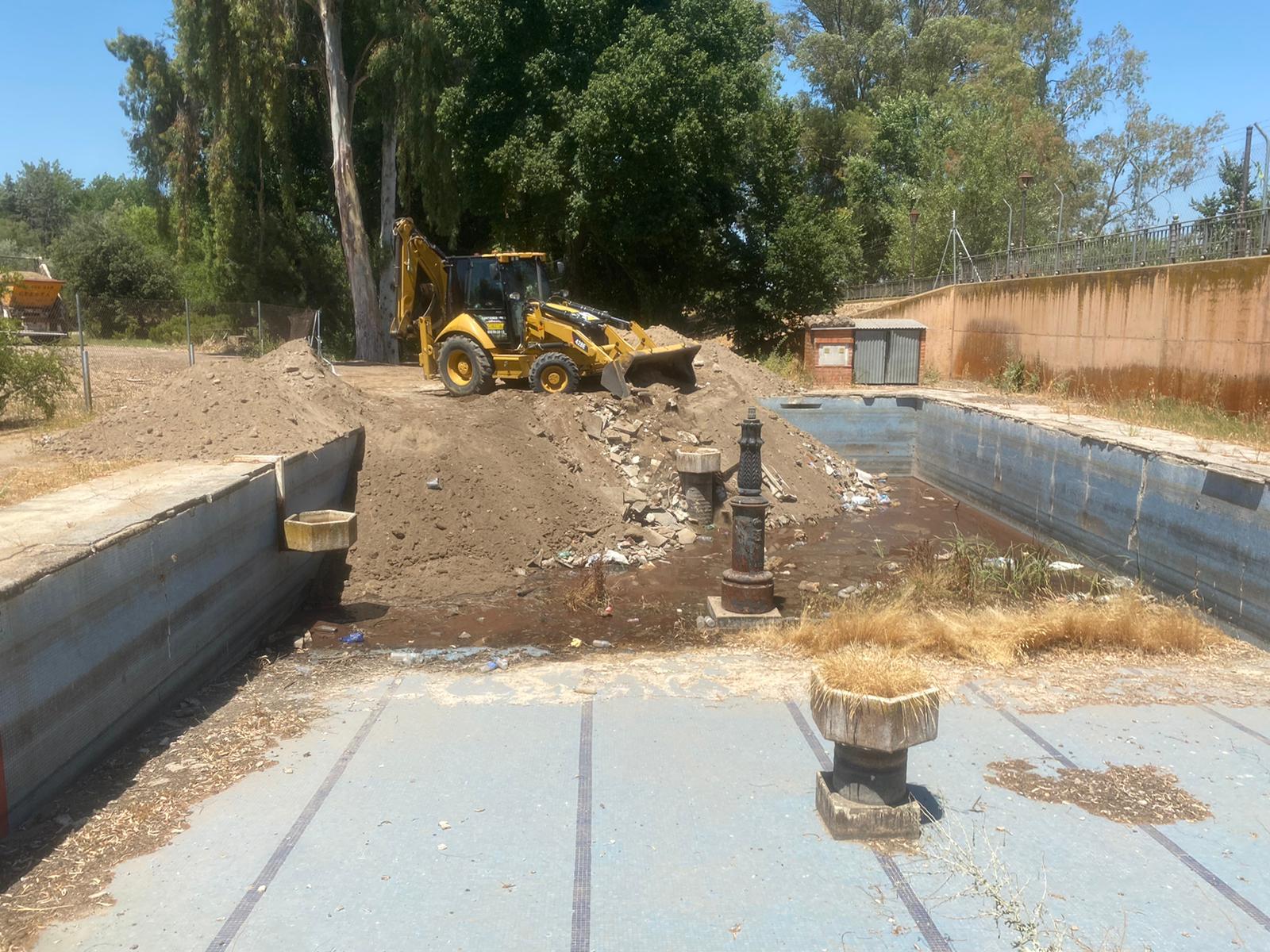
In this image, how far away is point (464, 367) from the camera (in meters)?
16.2

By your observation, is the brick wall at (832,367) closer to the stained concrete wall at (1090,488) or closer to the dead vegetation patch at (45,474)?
the stained concrete wall at (1090,488)

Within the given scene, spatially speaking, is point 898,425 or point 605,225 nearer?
point 898,425

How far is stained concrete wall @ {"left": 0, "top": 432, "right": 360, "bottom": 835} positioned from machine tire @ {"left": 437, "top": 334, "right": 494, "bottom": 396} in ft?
20.8

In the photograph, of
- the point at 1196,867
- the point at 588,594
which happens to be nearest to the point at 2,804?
the point at 1196,867

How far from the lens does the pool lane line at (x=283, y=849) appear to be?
→ 383cm

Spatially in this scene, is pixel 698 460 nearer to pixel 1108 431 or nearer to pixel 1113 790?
pixel 1108 431

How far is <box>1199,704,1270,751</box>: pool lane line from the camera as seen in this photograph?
5637 mm

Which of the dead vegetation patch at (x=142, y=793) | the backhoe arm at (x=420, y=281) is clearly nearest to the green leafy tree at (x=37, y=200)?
the backhoe arm at (x=420, y=281)

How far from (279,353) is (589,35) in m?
13.9

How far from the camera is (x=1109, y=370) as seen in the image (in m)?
17.2

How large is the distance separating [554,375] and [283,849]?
447 inches

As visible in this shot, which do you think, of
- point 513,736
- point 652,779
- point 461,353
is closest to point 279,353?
point 461,353

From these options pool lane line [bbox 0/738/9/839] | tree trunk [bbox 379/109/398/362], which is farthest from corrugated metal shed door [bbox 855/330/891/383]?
pool lane line [bbox 0/738/9/839]

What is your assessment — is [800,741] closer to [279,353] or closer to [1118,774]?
[1118,774]
